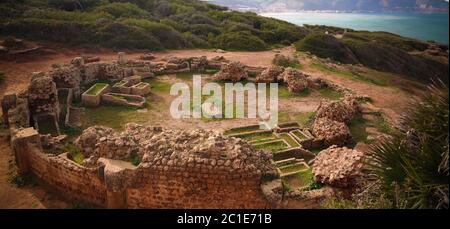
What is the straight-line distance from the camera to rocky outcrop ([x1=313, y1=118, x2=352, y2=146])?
14.0 meters

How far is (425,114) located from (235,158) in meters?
3.76

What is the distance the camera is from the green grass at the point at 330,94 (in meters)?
19.9

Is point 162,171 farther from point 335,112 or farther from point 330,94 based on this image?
point 330,94

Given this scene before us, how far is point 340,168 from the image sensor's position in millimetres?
10391

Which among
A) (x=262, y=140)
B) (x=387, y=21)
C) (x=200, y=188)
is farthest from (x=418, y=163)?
(x=387, y=21)

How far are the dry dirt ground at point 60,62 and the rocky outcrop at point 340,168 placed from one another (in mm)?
5317

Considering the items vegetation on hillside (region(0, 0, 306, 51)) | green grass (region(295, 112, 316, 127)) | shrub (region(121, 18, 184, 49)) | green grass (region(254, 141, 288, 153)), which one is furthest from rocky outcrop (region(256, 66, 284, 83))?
shrub (region(121, 18, 184, 49))

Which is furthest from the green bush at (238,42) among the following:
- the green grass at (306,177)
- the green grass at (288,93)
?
the green grass at (306,177)

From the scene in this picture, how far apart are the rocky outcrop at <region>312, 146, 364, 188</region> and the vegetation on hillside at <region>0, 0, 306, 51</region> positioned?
21664 millimetres

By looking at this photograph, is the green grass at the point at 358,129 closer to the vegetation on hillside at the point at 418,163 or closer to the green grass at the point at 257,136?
the green grass at the point at 257,136

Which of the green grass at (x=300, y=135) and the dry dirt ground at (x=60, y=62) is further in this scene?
the green grass at (x=300, y=135)

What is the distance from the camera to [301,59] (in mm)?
29031

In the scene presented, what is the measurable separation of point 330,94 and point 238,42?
14.9 meters

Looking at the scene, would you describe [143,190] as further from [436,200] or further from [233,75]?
[233,75]
